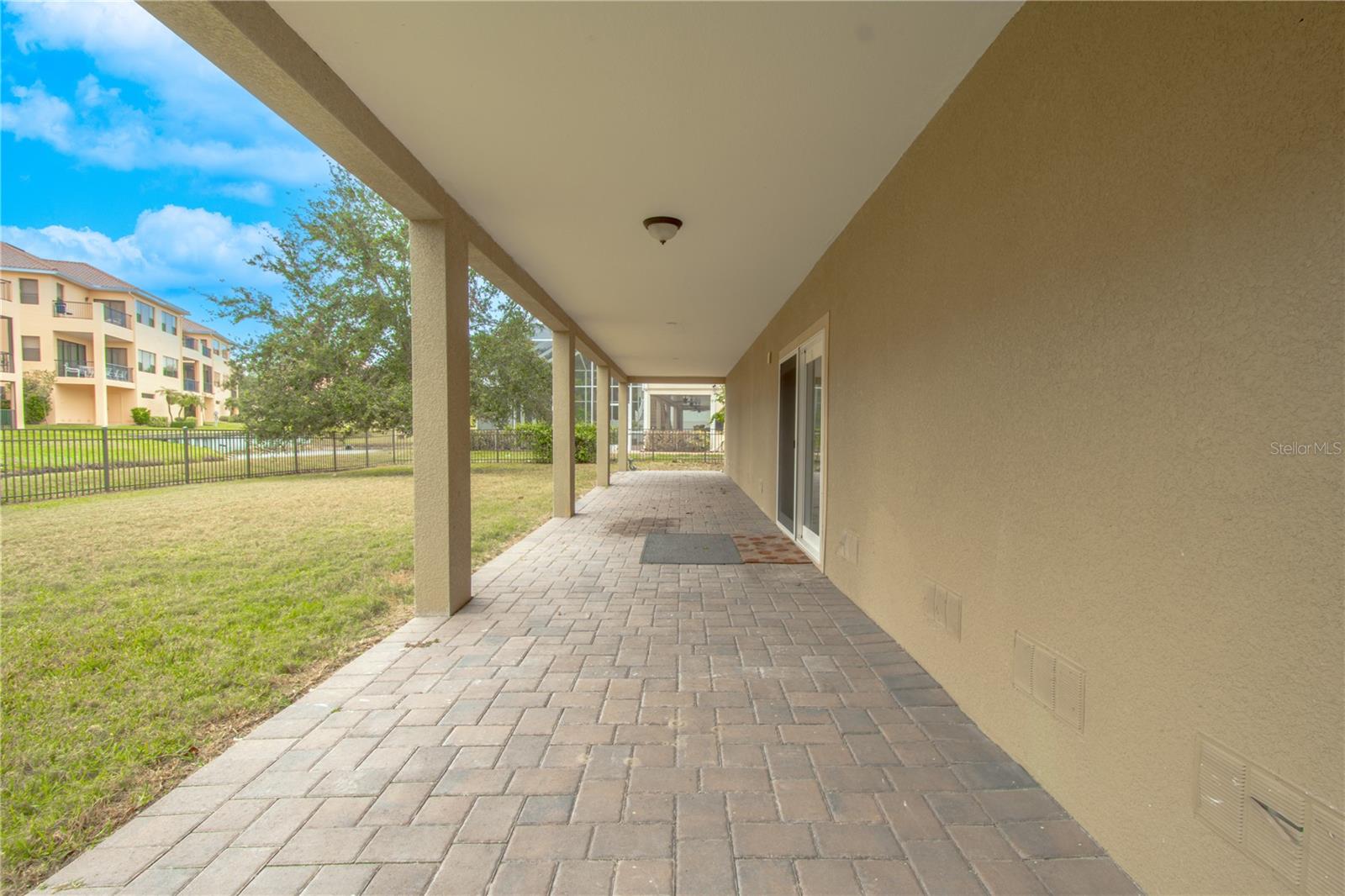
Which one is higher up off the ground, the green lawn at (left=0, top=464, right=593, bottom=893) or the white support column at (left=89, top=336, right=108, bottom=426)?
the white support column at (left=89, top=336, right=108, bottom=426)

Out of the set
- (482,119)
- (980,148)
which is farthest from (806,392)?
(482,119)

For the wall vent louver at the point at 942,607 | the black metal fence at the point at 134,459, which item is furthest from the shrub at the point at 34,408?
the wall vent louver at the point at 942,607

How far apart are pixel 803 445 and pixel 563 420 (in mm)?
3260

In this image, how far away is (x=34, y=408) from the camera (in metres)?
18.7

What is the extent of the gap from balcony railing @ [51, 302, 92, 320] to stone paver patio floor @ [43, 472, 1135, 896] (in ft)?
109

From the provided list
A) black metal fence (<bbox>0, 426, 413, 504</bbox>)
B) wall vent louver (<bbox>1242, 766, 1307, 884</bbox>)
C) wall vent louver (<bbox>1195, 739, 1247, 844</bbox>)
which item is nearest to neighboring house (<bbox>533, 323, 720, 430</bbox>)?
black metal fence (<bbox>0, 426, 413, 504</bbox>)

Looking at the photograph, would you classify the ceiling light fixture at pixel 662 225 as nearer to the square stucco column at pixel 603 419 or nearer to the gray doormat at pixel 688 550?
the gray doormat at pixel 688 550

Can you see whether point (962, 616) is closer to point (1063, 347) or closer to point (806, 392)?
point (1063, 347)

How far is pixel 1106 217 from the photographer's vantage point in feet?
5.18

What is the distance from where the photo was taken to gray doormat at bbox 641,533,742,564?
5.12 m

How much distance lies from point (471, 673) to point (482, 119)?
106 inches

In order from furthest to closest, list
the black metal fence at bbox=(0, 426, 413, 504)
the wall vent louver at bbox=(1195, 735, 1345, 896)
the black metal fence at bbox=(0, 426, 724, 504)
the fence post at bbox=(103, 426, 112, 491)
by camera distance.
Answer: the fence post at bbox=(103, 426, 112, 491), the black metal fence at bbox=(0, 426, 724, 504), the black metal fence at bbox=(0, 426, 413, 504), the wall vent louver at bbox=(1195, 735, 1345, 896)

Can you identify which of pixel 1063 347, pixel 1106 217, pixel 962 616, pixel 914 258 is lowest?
pixel 962 616

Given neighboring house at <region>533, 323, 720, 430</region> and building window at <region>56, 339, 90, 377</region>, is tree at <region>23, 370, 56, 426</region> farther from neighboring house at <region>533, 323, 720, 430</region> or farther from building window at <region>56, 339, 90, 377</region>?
neighboring house at <region>533, 323, 720, 430</region>
